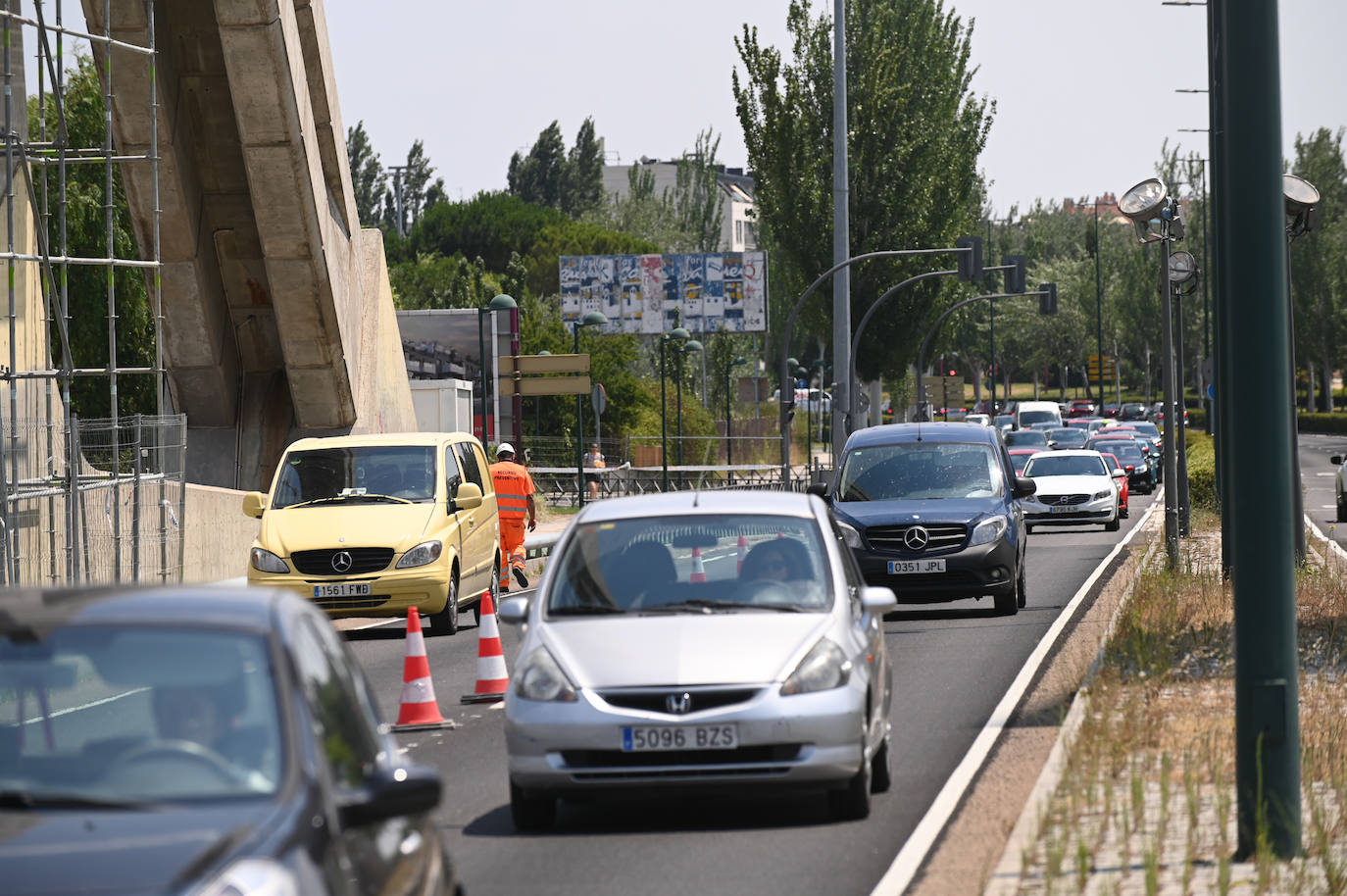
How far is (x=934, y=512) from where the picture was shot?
61.3ft

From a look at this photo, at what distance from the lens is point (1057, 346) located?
132 meters

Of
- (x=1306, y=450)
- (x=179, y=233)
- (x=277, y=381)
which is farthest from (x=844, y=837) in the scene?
(x=1306, y=450)

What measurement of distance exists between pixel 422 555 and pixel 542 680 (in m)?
9.95

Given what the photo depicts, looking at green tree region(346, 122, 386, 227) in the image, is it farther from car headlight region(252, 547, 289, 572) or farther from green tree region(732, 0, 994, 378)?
car headlight region(252, 547, 289, 572)

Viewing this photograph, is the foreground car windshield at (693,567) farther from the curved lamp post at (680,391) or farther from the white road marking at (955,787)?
the curved lamp post at (680,391)

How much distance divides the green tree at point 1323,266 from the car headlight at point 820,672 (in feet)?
326

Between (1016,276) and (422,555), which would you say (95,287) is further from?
(1016,276)

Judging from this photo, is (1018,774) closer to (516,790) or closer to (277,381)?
(516,790)

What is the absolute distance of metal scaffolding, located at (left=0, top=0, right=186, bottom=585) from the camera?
1880 cm

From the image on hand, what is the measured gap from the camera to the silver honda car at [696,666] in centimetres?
823

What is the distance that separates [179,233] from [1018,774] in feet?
65.7

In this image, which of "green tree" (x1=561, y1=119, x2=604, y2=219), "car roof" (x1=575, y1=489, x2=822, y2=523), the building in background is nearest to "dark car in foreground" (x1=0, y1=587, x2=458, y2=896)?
"car roof" (x1=575, y1=489, x2=822, y2=523)

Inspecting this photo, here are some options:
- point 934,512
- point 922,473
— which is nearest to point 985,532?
point 934,512

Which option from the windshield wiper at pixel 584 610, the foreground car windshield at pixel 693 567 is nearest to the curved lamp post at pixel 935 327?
the foreground car windshield at pixel 693 567
